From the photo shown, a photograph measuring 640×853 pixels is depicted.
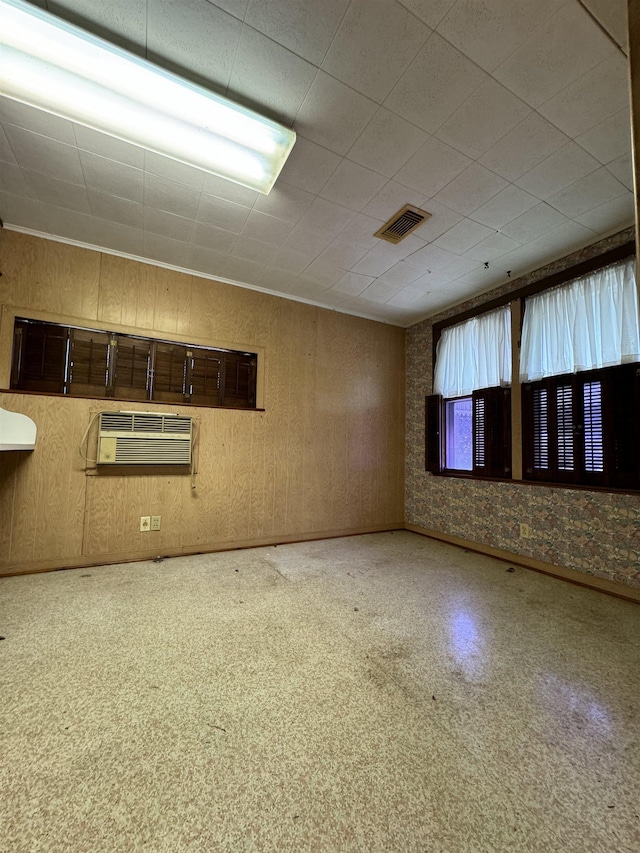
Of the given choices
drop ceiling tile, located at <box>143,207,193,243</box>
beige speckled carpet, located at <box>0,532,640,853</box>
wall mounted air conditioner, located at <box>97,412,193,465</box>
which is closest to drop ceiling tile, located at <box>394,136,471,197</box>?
drop ceiling tile, located at <box>143,207,193,243</box>

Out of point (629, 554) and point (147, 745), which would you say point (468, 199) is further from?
point (147, 745)

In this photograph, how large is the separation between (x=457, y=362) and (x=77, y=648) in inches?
161

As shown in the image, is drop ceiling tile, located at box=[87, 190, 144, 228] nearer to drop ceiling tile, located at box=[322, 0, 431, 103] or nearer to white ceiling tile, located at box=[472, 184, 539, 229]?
drop ceiling tile, located at box=[322, 0, 431, 103]

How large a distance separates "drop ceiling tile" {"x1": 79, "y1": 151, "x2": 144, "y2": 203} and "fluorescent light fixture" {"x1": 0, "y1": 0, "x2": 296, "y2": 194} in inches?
13.0

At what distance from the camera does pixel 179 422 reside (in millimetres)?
3262

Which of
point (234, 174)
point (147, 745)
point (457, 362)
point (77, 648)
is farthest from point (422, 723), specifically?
point (457, 362)

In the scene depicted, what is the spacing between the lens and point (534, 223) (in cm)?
260

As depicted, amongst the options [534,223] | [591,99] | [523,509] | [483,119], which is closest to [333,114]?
[483,119]

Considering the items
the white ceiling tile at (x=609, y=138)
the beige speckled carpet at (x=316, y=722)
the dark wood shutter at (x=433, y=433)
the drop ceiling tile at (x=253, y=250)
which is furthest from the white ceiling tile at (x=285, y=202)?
the beige speckled carpet at (x=316, y=722)

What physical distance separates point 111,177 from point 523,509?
4224 millimetres

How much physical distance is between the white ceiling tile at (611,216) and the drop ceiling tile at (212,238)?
275 centimetres

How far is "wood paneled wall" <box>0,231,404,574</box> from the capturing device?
9.18 feet

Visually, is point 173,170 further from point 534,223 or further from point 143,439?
point 534,223

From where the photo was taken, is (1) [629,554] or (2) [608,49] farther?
(1) [629,554]
